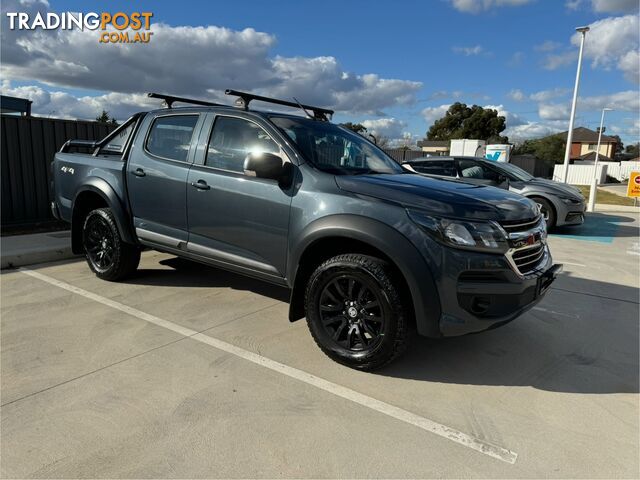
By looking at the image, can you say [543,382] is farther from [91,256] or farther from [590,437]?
[91,256]

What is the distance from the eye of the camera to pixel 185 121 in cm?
455

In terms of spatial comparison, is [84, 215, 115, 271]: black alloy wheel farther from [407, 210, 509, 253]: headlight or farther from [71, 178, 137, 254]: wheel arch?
[407, 210, 509, 253]: headlight

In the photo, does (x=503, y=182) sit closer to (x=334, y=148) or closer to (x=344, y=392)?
(x=334, y=148)

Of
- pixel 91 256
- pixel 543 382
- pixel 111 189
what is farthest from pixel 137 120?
pixel 543 382

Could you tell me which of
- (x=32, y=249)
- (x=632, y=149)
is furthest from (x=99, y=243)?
(x=632, y=149)

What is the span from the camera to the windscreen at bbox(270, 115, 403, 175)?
3.85m

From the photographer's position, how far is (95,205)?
5.43 meters

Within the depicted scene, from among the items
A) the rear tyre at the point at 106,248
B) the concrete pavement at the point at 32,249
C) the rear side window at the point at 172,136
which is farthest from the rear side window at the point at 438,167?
the concrete pavement at the point at 32,249

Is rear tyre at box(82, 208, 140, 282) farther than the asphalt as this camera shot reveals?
Yes

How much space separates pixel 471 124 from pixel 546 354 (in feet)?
195

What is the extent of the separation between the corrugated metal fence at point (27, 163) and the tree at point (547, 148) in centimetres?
5762

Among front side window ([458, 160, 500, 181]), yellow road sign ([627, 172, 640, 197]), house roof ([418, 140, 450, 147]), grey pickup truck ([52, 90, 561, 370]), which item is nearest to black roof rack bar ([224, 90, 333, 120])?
grey pickup truck ([52, 90, 561, 370])

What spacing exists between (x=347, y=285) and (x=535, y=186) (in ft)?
26.6

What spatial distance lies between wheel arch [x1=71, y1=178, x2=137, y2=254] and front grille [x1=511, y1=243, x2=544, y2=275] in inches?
147
